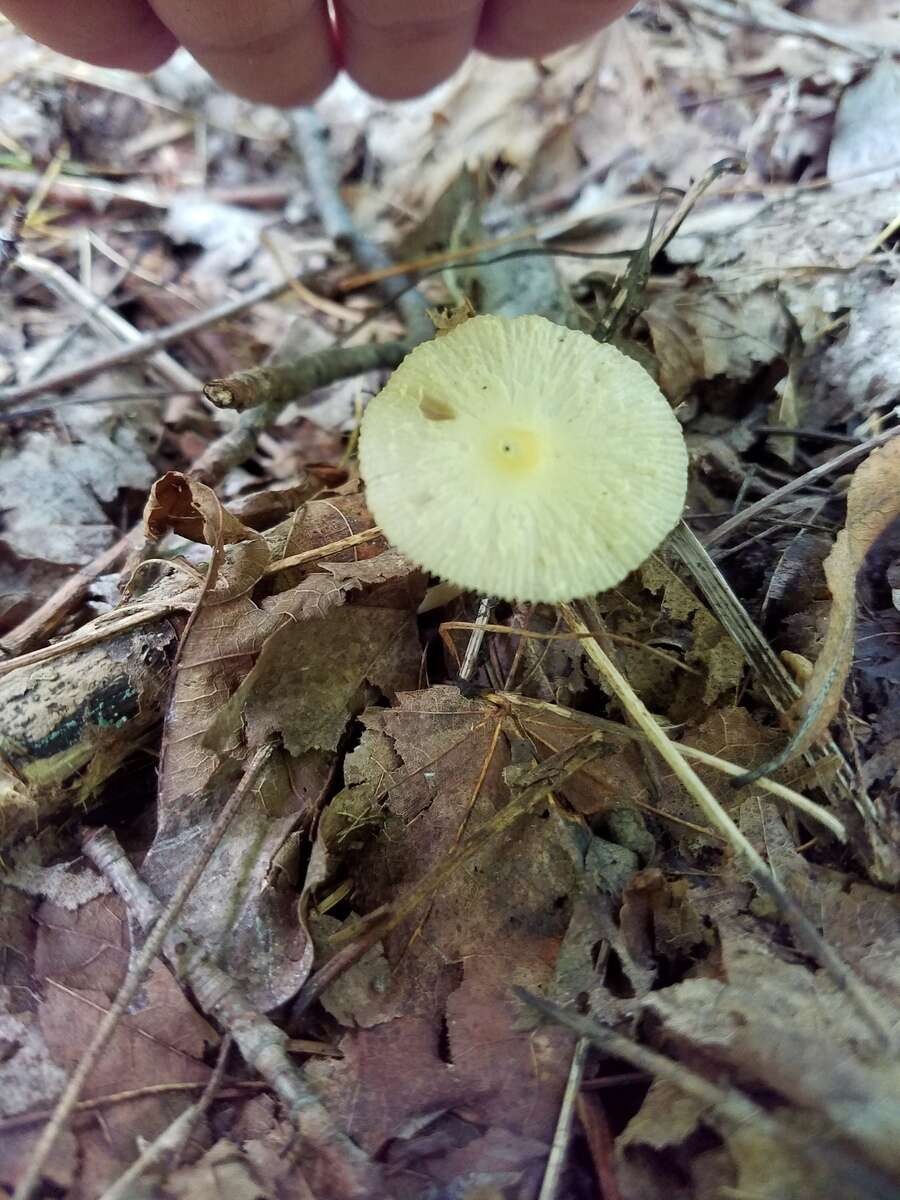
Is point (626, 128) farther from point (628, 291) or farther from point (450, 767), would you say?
point (450, 767)

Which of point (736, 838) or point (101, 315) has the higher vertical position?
point (101, 315)

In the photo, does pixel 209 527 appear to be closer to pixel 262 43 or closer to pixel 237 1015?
pixel 237 1015

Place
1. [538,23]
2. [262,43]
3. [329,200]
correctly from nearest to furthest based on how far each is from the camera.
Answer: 1. [262,43]
2. [538,23]
3. [329,200]

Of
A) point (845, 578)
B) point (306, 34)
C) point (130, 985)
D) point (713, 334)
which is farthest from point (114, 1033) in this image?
point (306, 34)

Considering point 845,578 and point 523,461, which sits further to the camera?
point 845,578

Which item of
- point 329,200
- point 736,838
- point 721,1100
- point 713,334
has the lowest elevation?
point 721,1100

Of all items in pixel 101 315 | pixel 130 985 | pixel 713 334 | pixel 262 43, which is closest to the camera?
pixel 130 985

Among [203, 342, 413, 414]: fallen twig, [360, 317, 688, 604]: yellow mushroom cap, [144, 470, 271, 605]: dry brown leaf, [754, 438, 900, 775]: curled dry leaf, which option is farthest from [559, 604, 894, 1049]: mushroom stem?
[203, 342, 413, 414]: fallen twig

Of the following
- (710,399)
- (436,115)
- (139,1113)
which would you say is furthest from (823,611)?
(436,115)
